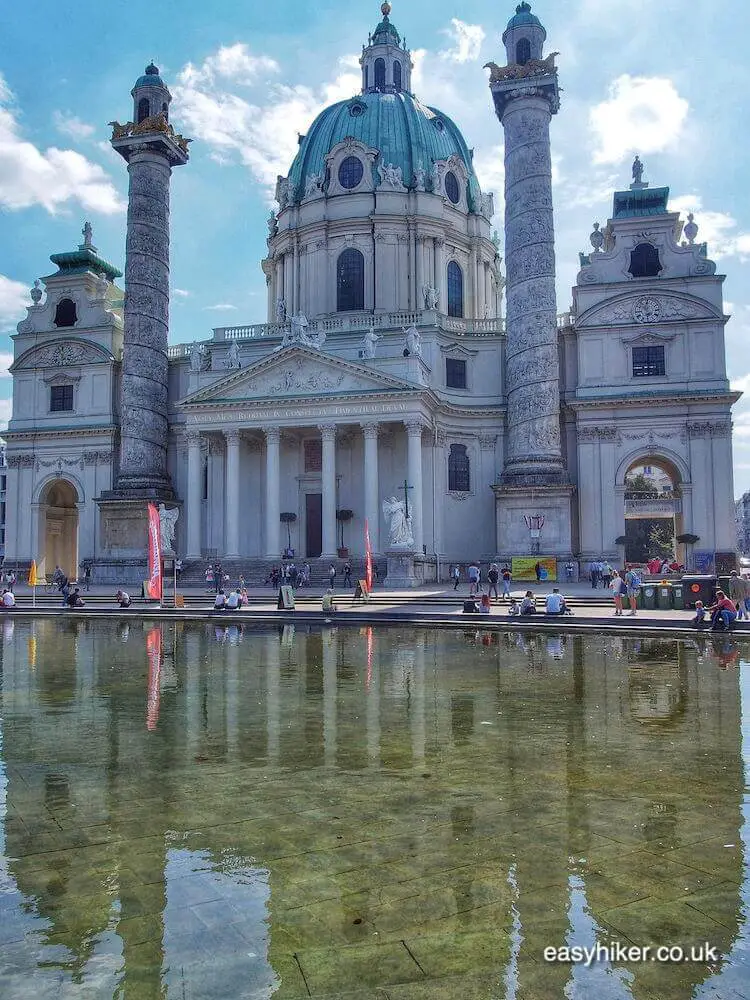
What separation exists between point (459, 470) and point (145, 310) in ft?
68.7

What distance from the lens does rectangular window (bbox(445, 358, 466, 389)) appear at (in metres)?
48.0

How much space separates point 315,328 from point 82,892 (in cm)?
4458

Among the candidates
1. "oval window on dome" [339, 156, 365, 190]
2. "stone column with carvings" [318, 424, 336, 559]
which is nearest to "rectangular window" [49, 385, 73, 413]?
"stone column with carvings" [318, 424, 336, 559]

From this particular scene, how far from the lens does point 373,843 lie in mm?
5609

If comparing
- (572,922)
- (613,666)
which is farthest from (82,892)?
(613,666)

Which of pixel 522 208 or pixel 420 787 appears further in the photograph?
pixel 522 208

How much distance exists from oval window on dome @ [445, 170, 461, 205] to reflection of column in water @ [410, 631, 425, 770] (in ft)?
148

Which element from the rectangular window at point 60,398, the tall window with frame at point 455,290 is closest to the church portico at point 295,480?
the rectangular window at point 60,398

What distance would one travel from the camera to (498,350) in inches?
1911

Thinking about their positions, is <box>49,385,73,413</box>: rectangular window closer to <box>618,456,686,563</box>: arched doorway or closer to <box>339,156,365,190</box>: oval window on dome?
<box>339,156,365,190</box>: oval window on dome

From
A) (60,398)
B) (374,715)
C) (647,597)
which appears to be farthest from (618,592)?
(60,398)

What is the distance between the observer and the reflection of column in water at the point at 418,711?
27.1 ft

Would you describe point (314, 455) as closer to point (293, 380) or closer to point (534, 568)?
point (293, 380)

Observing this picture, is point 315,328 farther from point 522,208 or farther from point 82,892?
point 82,892
